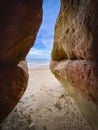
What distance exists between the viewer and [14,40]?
3.34 meters

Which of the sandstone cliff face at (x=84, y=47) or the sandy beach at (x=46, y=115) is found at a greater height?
the sandstone cliff face at (x=84, y=47)

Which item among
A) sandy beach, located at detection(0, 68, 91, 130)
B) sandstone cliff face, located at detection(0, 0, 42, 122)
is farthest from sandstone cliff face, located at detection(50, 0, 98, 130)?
sandstone cliff face, located at detection(0, 0, 42, 122)

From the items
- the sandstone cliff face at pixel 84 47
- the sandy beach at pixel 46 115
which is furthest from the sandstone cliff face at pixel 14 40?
the sandstone cliff face at pixel 84 47

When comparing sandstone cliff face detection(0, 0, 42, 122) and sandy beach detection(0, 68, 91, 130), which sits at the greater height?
sandstone cliff face detection(0, 0, 42, 122)

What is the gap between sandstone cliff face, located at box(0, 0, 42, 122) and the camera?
305 centimetres

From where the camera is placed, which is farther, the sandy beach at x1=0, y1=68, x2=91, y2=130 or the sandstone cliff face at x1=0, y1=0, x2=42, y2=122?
the sandy beach at x1=0, y1=68, x2=91, y2=130

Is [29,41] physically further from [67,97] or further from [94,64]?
[67,97]

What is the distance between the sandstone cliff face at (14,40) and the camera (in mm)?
3055

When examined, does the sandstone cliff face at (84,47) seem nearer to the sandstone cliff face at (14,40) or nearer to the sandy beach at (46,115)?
the sandy beach at (46,115)

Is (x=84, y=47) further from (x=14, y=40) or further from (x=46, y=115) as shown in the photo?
(x=46, y=115)

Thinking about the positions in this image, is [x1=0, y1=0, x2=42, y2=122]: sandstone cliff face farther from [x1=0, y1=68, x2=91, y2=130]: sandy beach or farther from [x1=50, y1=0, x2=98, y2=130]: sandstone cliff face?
[x1=50, y1=0, x2=98, y2=130]: sandstone cliff face

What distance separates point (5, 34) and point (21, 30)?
0.30m

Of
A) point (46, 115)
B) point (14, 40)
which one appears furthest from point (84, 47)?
point (46, 115)

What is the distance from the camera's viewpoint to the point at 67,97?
5438 mm
